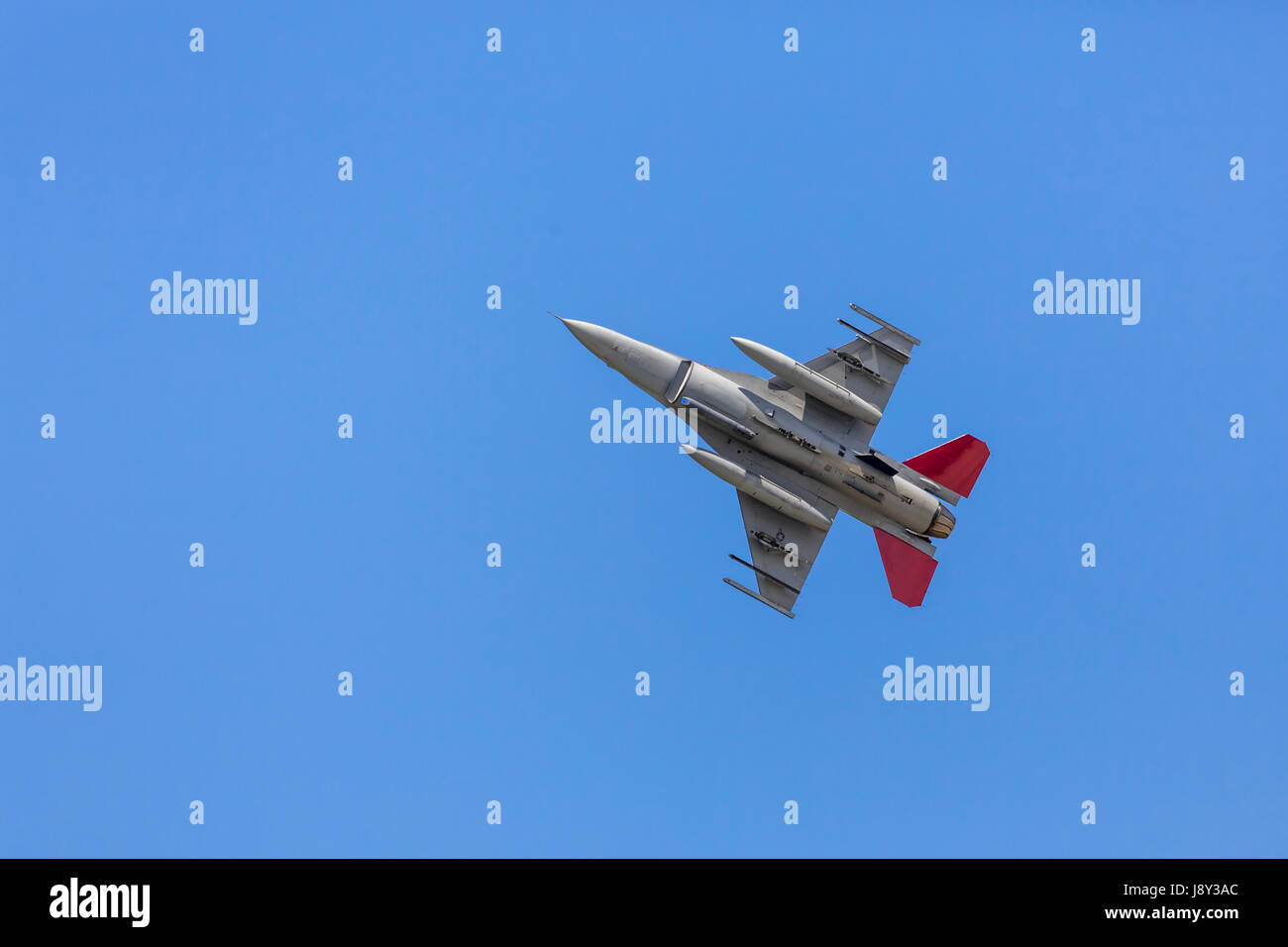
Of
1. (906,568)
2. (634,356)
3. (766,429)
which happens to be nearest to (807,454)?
(766,429)

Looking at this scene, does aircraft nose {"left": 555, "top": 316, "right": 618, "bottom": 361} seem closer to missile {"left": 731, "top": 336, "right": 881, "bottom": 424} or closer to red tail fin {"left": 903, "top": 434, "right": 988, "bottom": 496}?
missile {"left": 731, "top": 336, "right": 881, "bottom": 424}

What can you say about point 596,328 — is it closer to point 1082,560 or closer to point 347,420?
point 347,420

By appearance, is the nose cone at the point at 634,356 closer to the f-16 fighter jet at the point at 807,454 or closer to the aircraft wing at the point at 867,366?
the f-16 fighter jet at the point at 807,454

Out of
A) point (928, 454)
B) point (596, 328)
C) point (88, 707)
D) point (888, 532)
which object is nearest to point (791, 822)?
point (888, 532)

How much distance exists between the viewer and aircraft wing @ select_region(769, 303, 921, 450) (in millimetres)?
32938

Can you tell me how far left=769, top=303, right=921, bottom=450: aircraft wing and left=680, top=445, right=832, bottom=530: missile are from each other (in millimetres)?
2132

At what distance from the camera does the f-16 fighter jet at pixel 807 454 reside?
3192 cm

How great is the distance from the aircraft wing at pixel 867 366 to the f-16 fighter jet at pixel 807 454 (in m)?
0.03

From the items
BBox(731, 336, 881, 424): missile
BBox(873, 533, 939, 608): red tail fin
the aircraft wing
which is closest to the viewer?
BBox(731, 336, 881, 424): missile

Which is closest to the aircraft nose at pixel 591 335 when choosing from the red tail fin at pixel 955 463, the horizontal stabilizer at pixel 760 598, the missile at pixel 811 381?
the missile at pixel 811 381

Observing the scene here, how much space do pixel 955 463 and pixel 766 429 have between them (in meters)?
5.39

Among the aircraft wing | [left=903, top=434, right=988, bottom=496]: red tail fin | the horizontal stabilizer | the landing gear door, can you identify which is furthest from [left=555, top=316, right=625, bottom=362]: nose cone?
[left=903, top=434, right=988, bottom=496]: red tail fin

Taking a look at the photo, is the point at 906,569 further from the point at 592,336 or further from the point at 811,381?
the point at 592,336

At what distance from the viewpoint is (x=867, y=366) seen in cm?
3300
